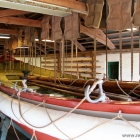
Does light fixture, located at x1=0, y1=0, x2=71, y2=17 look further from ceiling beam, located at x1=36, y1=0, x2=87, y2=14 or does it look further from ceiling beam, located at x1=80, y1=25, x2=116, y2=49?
ceiling beam, located at x1=80, y1=25, x2=116, y2=49

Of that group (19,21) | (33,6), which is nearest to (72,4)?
(33,6)

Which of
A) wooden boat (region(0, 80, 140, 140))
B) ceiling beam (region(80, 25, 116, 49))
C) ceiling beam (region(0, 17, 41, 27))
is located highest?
ceiling beam (region(0, 17, 41, 27))

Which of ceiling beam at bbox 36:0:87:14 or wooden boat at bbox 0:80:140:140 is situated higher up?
ceiling beam at bbox 36:0:87:14

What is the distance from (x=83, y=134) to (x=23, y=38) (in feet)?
21.5

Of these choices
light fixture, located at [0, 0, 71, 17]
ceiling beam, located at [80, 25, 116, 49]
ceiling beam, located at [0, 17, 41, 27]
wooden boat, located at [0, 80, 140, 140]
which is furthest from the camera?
ceiling beam, located at [80, 25, 116, 49]

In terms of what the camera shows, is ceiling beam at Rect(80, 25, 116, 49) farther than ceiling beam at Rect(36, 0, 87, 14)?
Yes

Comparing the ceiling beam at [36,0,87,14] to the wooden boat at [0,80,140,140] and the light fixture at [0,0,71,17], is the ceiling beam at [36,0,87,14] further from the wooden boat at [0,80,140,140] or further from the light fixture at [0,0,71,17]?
the wooden boat at [0,80,140,140]

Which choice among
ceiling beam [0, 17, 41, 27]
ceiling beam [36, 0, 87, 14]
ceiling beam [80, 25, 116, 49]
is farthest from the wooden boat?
ceiling beam [80, 25, 116, 49]

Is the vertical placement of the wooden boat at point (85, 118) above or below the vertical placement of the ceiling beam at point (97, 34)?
below

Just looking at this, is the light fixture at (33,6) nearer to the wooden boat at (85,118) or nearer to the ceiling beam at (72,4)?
the ceiling beam at (72,4)

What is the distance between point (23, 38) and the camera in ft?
23.8

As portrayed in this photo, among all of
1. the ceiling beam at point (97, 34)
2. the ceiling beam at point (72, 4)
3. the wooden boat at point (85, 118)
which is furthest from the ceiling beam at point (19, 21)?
the wooden boat at point (85, 118)

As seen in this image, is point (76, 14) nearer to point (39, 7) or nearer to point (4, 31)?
point (39, 7)

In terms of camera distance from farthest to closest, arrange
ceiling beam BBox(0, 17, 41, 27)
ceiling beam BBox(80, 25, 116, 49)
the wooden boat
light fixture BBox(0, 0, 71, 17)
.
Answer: ceiling beam BBox(80, 25, 116, 49), ceiling beam BBox(0, 17, 41, 27), light fixture BBox(0, 0, 71, 17), the wooden boat
